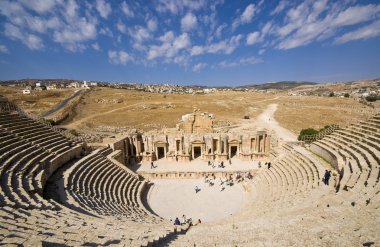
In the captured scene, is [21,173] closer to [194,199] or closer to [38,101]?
[194,199]

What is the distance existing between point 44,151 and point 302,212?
61.2 ft

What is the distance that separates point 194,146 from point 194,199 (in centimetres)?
927

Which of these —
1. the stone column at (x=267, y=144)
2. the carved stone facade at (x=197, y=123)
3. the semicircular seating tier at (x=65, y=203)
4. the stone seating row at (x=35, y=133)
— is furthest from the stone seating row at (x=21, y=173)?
the stone column at (x=267, y=144)

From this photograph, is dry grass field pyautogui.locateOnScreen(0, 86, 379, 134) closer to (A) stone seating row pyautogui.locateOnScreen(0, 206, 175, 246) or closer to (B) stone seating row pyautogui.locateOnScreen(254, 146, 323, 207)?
(B) stone seating row pyautogui.locateOnScreen(254, 146, 323, 207)

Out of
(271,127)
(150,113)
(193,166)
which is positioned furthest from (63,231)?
(150,113)

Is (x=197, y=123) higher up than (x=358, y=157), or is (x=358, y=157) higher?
(x=197, y=123)

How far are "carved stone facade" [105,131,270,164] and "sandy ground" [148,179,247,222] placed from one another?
501 centimetres

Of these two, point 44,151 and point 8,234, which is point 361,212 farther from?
point 44,151

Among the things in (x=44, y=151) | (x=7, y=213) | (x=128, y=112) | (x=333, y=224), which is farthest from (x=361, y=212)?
(x=128, y=112)

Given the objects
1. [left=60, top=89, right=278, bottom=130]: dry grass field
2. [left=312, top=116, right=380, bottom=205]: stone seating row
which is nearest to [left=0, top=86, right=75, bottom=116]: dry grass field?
[left=60, top=89, right=278, bottom=130]: dry grass field

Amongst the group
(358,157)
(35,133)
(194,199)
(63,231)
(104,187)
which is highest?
(35,133)

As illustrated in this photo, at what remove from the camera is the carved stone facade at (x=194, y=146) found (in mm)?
28438

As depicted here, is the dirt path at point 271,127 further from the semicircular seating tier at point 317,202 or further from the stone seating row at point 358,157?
the semicircular seating tier at point 317,202

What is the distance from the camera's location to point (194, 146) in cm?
2900
